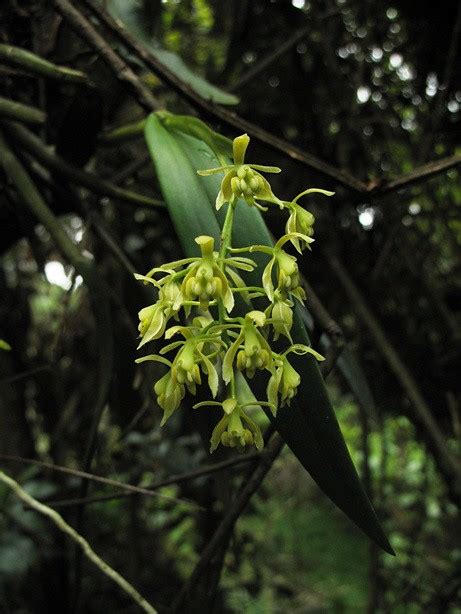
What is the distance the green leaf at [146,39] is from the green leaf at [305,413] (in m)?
0.25

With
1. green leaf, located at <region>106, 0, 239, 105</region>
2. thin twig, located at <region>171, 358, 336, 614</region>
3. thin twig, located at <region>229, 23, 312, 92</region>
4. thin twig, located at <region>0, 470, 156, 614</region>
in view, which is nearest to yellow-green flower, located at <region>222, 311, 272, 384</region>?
thin twig, located at <region>171, 358, 336, 614</region>

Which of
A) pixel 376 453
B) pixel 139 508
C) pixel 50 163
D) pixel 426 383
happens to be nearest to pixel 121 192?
pixel 50 163

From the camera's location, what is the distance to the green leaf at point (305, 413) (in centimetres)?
31

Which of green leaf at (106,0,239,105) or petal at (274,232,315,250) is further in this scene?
green leaf at (106,0,239,105)

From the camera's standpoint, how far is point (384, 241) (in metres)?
0.99

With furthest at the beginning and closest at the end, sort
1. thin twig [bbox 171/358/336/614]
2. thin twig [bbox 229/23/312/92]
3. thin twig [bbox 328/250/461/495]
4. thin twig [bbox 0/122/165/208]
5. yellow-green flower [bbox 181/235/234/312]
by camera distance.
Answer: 1. thin twig [bbox 229/23/312/92]
2. thin twig [bbox 328/250/461/495]
3. thin twig [bbox 0/122/165/208]
4. thin twig [bbox 171/358/336/614]
5. yellow-green flower [bbox 181/235/234/312]

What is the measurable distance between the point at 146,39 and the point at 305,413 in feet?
1.59

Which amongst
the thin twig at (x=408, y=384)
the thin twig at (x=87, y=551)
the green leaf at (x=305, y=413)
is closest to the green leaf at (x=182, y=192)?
the green leaf at (x=305, y=413)

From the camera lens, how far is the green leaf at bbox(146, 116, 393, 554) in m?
0.31

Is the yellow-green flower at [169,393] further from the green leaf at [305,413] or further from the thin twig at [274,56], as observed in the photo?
the thin twig at [274,56]

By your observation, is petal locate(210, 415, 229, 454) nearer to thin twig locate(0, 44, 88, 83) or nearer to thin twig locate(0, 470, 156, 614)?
thin twig locate(0, 470, 156, 614)

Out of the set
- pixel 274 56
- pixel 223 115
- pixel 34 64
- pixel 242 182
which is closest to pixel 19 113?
pixel 34 64

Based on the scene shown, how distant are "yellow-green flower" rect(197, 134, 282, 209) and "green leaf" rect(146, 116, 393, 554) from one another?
0.14 feet

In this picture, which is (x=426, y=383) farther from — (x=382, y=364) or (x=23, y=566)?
(x=23, y=566)
